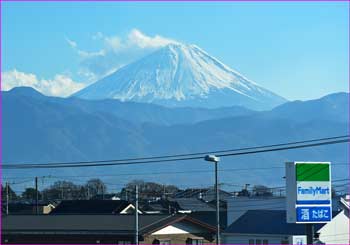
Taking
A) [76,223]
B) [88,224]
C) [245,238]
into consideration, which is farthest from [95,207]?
[88,224]

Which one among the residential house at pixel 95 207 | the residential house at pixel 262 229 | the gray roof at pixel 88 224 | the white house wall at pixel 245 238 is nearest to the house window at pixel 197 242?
the gray roof at pixel 88 224

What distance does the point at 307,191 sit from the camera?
2106 cm

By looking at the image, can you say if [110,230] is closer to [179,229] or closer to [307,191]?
[179,229]

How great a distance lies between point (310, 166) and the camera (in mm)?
21094

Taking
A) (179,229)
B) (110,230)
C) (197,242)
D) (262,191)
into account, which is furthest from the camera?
(262,191)

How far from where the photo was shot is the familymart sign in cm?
2092

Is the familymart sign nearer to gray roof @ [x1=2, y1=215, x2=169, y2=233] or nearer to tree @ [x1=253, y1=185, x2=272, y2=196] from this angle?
gray roof @ [x1=2, y1=215, x2=169, y2=233]

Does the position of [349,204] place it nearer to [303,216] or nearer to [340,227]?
[340,227]

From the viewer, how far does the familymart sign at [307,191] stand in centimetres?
2092

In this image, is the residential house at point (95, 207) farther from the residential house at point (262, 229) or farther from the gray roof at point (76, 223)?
the gray roof at point (76, 223)

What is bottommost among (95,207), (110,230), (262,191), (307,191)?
(110,230)

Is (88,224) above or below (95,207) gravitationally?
below

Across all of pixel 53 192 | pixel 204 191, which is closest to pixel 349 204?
pixel 204 191

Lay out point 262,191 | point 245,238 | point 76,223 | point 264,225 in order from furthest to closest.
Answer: point 262,191
point 245,238
point 264,225
point 76,223
